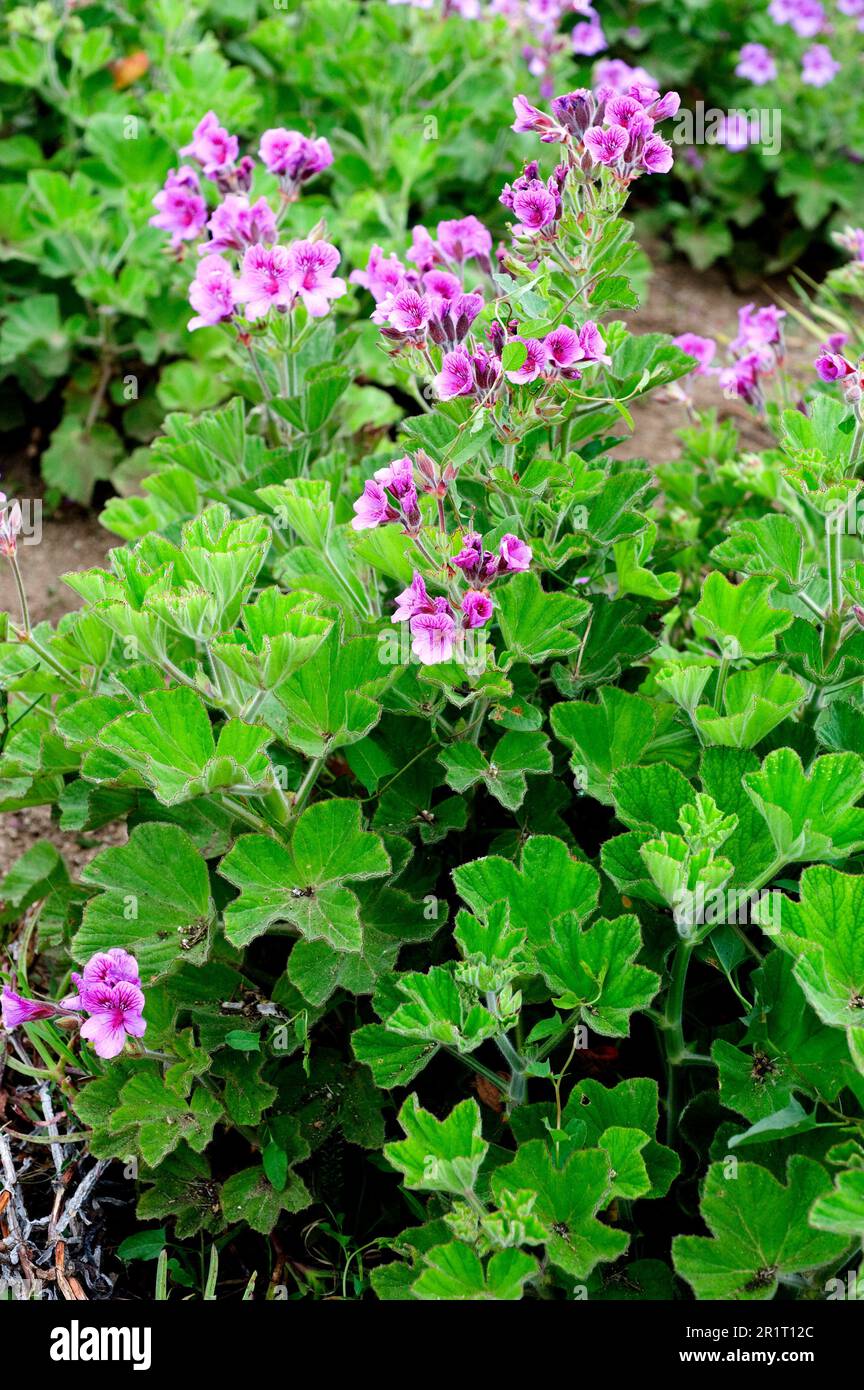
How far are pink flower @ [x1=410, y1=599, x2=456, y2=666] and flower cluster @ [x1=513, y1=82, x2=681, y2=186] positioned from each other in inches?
26.1

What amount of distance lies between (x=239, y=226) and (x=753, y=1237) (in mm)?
1737

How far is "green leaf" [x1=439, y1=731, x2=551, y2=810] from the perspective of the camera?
5.92 ft

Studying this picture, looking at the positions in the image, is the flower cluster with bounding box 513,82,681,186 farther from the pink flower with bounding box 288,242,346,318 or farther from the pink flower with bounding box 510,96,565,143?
the pink flower with bounding box 288,242,346,318

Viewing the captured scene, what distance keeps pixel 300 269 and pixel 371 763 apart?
32.0 inches

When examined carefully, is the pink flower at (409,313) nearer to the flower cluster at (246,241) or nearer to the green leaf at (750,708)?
the flower cluster at (246,241)

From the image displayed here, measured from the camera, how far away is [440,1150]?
1.53 meters

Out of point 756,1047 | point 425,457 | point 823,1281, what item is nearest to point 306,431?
point 425,457

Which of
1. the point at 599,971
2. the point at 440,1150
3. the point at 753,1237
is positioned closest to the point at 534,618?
the point at 599,971

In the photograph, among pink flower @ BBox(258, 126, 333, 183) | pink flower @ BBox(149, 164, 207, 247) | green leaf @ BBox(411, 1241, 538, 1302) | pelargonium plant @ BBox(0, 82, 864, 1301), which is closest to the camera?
green leaf @ BBox(411, 1241, 538, 1302)

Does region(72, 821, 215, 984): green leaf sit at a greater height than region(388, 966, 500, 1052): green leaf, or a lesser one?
lesser

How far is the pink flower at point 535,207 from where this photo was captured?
6.04ft

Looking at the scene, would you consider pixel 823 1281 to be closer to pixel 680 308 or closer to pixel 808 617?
pixel 808 617

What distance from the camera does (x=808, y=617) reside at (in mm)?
2031


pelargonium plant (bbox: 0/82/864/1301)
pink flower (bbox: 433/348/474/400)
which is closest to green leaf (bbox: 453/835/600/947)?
pelargonium plant (bbox: 0/82/864/1301)
